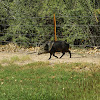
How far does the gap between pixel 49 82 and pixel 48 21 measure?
300 inches

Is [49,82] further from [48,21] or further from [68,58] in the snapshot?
[48,21]

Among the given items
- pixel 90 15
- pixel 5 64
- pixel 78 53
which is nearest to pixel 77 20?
pixel 90 15

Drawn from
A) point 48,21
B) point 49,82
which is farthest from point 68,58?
point 49,82

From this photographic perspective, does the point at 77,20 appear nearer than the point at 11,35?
Yes

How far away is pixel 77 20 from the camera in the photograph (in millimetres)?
12406

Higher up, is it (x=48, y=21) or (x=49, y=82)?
(x=48, y=21)

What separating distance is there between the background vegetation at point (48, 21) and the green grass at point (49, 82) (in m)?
4.33

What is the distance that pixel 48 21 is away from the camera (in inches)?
533

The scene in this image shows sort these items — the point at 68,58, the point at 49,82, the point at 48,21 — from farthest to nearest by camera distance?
1. the point at 48,21
2. the point at 68,58
3. the point at 49,82

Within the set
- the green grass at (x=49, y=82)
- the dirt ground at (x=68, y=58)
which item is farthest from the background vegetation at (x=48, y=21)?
the green grass at (x=49, y=82)

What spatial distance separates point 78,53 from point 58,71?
4.35 meters

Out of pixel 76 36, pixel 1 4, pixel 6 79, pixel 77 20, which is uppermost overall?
pixel 1 4

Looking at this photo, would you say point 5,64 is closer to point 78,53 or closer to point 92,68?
point 92,68

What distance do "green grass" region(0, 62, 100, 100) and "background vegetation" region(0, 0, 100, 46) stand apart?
4.33 metres
